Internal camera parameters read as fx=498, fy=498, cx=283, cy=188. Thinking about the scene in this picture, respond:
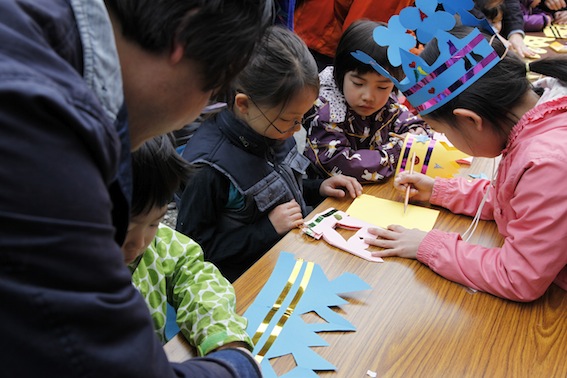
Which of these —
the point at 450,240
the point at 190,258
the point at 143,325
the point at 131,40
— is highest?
the point at 131,40

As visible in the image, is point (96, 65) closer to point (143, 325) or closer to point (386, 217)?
point (143, 325)

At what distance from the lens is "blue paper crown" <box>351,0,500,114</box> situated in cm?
108

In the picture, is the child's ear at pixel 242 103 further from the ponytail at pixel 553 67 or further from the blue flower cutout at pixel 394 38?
the ponytail at pixel 553 67

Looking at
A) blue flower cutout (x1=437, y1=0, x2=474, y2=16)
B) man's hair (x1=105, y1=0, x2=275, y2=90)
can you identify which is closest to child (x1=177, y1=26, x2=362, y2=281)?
blue flower cutout (x1=437, y1=0, x2=474, y2=16)

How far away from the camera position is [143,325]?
0.40m

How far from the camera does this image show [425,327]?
944mm

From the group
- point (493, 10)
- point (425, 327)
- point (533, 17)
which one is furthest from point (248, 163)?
point (533, 17)

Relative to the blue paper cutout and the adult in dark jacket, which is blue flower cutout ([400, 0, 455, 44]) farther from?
the adult in dark jacket

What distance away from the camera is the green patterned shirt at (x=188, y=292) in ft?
2.84

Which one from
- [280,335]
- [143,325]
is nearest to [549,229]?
[280,335]

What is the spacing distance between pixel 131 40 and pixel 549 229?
2.84 ft

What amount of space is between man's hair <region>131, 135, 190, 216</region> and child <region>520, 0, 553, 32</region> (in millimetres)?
3378

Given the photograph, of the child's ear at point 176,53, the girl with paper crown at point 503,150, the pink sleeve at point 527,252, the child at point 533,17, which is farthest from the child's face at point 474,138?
the child at point 533,17

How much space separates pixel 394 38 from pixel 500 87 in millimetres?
275
